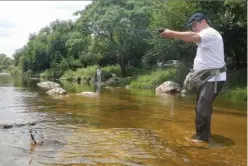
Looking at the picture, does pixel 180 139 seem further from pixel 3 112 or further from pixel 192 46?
pixel 192 46

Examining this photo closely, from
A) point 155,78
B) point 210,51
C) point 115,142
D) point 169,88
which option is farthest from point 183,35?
point 155,78

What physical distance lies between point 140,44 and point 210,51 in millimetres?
31532

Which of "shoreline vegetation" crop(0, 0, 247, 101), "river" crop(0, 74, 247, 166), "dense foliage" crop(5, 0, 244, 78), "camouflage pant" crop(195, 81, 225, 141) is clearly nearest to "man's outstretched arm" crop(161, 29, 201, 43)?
"camouflage pant" crop(195, 81, 225, 141)

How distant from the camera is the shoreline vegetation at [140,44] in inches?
848

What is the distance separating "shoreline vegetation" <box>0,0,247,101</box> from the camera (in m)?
21.5

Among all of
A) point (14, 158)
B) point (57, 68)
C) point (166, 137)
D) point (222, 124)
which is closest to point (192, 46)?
point (222, 124)

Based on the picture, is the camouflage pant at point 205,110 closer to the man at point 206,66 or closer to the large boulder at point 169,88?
the man at point 206,66

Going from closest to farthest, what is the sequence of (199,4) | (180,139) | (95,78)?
(180,139) → (199,4) → (95,78)

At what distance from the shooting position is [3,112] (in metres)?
9.38

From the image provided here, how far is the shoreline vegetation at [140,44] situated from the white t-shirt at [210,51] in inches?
87.6

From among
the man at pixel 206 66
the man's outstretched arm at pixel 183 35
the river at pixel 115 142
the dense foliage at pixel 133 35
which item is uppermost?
the dense foliage at pixel 133 35

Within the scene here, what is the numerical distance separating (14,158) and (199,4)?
1851 cm

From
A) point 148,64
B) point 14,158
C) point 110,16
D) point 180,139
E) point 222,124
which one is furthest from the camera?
point 148,64

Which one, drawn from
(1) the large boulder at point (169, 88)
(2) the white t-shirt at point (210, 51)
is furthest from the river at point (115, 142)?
(1) the large boulder at point (169, 88)
